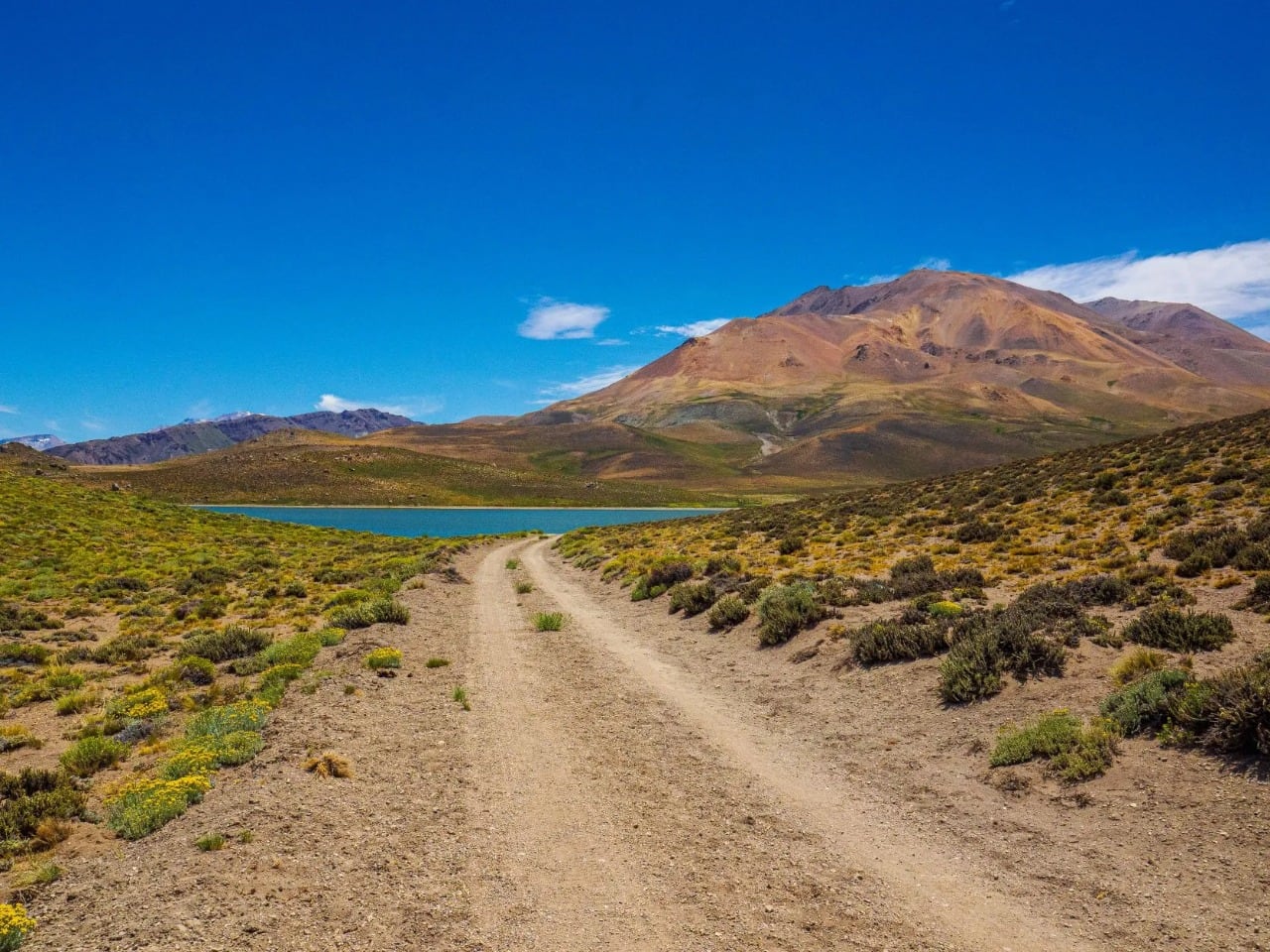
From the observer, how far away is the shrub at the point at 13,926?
5.93 meters

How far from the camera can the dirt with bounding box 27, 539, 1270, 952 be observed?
6172 mm

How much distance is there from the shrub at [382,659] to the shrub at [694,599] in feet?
32.0

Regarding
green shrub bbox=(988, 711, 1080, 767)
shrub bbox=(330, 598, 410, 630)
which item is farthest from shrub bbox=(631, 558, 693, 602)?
green shrub bbox=(988, 711, 1080, 767)

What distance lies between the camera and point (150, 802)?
8438 millimetres

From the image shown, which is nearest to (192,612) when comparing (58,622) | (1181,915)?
(58,622)

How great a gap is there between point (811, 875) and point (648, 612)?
16880 mm

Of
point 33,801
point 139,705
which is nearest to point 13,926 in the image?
point 33,801

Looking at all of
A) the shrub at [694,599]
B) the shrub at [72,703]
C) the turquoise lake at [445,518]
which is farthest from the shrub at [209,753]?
the turquoise lake at [445,518]

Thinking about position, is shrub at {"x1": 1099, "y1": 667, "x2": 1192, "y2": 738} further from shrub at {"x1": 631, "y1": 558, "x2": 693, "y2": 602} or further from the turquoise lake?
the turquoise lake

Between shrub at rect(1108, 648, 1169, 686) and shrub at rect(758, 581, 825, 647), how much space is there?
292 inches

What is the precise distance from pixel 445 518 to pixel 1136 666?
377 feet

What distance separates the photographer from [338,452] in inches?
7264

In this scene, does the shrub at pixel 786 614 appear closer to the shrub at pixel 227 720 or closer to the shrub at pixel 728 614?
the shrub at pixel 728 614

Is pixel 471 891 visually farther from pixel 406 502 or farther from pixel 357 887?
pixel 406 502
